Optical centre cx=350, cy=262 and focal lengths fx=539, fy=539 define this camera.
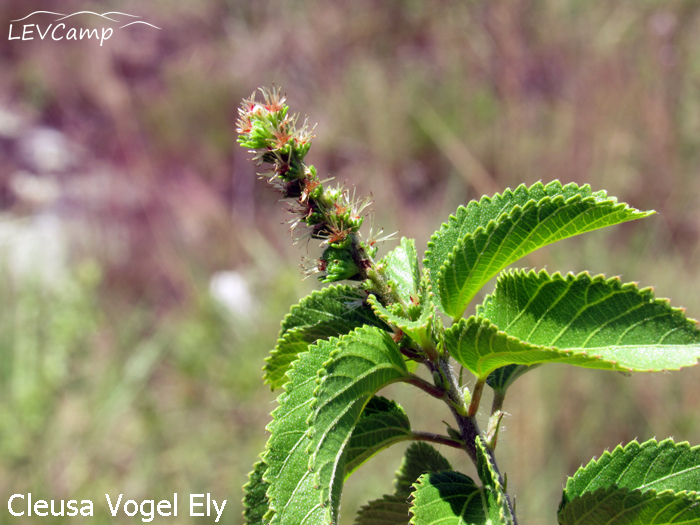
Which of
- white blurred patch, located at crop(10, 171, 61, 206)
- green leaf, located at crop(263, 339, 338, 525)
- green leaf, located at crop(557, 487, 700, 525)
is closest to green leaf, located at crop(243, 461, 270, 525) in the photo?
green leaf, located at crop(263, 339, 338, 525)

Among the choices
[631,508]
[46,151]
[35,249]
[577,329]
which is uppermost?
[46,151]

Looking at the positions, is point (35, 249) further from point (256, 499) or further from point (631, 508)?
point (631, 508)

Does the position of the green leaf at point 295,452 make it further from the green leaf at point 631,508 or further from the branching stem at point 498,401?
the green leaf at point 631,508

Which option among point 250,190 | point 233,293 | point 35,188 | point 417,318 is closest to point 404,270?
point 417,318

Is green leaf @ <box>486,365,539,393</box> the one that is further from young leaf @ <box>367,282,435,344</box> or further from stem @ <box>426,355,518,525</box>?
young leaf @ <box>367,282,435,344</box>

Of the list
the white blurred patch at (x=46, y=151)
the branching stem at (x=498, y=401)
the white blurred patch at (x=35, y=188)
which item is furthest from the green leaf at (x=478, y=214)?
the white blurred patch at (x=46, y=151)

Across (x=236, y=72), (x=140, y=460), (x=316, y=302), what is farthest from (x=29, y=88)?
(x=316, y=302)

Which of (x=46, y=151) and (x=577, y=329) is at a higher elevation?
(x=46, y=151)
